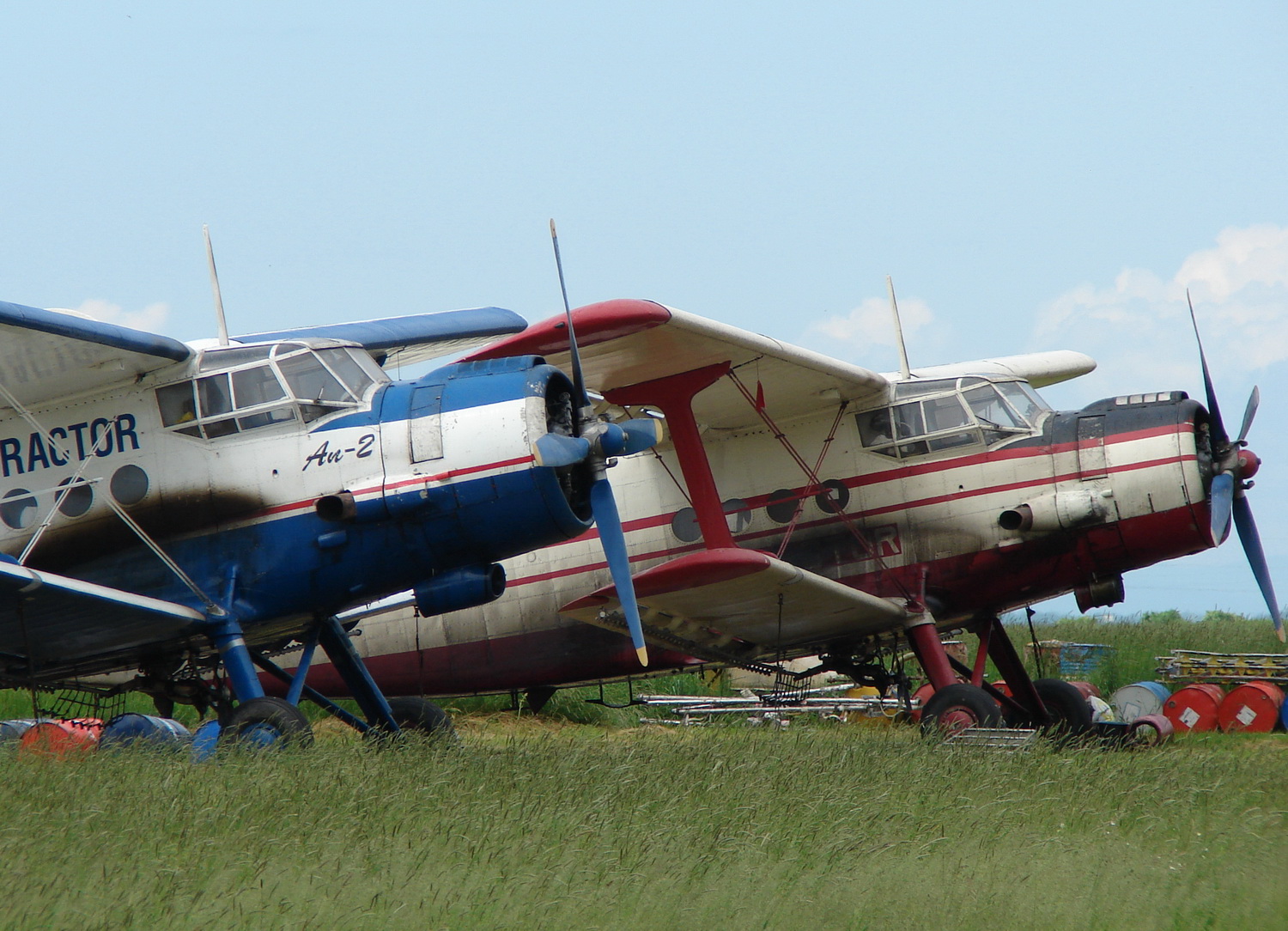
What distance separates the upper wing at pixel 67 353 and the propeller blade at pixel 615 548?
335 centimetres

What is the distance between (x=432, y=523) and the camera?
32.1 ft

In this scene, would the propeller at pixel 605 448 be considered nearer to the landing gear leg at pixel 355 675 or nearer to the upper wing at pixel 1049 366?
the landing gear leg at pixel 355 675

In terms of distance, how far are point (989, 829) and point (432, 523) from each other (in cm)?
440

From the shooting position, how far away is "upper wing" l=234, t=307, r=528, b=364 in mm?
13008

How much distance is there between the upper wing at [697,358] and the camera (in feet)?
35.2

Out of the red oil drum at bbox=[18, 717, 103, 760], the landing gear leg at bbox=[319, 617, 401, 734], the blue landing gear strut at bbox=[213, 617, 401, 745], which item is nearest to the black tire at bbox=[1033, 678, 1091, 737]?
the landing gear leg at bbox=[319, 617, 401, 734]

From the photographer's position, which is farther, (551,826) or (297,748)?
(297,748)

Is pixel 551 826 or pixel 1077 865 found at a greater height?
pixel 551 826

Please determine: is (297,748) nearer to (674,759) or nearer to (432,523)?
(432,523)

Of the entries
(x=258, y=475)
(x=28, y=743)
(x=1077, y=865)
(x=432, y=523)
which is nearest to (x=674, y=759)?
(x=432, y=523)

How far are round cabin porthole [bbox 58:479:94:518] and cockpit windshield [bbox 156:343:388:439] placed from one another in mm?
797

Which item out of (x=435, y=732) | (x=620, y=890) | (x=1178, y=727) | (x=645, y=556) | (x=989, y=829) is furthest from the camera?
(x=1178, y=727)

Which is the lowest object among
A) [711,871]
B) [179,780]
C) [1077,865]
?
[1077,865]

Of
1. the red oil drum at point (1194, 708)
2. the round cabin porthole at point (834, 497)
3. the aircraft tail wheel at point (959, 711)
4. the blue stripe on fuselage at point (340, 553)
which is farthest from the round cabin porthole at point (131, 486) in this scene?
the red oil drum at point (1194, 708)
